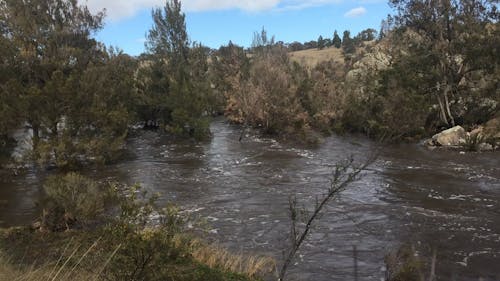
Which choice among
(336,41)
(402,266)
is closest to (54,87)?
(402,266)

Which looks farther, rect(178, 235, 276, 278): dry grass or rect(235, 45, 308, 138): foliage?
rect(235, 45, 308, 138): foliage

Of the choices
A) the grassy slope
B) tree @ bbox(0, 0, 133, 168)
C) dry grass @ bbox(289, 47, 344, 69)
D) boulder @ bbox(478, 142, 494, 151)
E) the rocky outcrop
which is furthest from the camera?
dry grass @ bbox(289, 47, 344, 69)

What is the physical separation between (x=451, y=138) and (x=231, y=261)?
1827cm

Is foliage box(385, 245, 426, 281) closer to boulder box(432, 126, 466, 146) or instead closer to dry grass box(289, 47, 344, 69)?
boulder box(432, 126, 466, 146)

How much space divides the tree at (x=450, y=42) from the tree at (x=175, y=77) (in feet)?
43.7

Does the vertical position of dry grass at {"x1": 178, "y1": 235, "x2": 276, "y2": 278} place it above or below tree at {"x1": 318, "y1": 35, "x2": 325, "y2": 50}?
below

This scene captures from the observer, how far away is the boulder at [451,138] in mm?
22906

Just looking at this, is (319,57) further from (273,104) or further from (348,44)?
(273,104)

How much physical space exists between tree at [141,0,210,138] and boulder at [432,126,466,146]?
1301cm

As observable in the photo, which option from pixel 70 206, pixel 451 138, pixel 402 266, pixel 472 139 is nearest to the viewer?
pixel 402 266

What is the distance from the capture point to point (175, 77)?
Result: 3203cm

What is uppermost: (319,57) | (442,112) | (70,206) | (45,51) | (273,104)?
(319,57)

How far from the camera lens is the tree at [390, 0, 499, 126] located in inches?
987

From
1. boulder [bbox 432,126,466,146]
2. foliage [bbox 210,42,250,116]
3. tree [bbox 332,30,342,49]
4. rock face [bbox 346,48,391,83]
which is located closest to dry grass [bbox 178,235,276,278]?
boulder [bbox 432,126,466,146]
